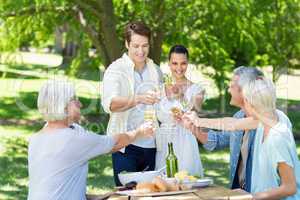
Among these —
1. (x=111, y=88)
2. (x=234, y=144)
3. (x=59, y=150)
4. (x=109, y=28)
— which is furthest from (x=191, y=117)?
(x=109, y=28)

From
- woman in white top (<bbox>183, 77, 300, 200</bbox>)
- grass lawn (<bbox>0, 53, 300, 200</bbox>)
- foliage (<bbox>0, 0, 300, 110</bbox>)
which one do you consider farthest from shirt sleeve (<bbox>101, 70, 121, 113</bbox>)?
foliage (<bbox>0, 0, 300, 110</bbox>)

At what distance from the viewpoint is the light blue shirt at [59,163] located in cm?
396

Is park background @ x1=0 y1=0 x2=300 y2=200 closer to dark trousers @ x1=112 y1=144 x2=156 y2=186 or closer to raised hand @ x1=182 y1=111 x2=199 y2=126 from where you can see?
dark trousers @ x1=112 y1=144 x2=156 y2=186

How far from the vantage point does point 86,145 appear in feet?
13.3

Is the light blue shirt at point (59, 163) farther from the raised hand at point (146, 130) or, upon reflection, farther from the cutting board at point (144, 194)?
the raised hand at point (146, 130)

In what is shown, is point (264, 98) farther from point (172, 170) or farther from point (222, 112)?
point (222, 112)

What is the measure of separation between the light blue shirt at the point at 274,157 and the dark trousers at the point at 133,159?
1114 millimetres

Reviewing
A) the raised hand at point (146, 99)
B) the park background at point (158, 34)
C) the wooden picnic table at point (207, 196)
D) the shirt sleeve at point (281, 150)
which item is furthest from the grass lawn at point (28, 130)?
the shirt sleeve at point (281, 150)

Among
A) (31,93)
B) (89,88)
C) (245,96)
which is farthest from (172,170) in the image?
(31,93)

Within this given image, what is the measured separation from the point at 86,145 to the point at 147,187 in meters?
0.44

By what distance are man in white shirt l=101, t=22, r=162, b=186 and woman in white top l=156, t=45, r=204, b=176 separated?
0.10m

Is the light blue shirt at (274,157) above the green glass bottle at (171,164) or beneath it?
above

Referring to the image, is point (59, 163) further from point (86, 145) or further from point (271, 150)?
point (271, 150)

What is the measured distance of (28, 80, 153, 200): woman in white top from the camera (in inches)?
156
